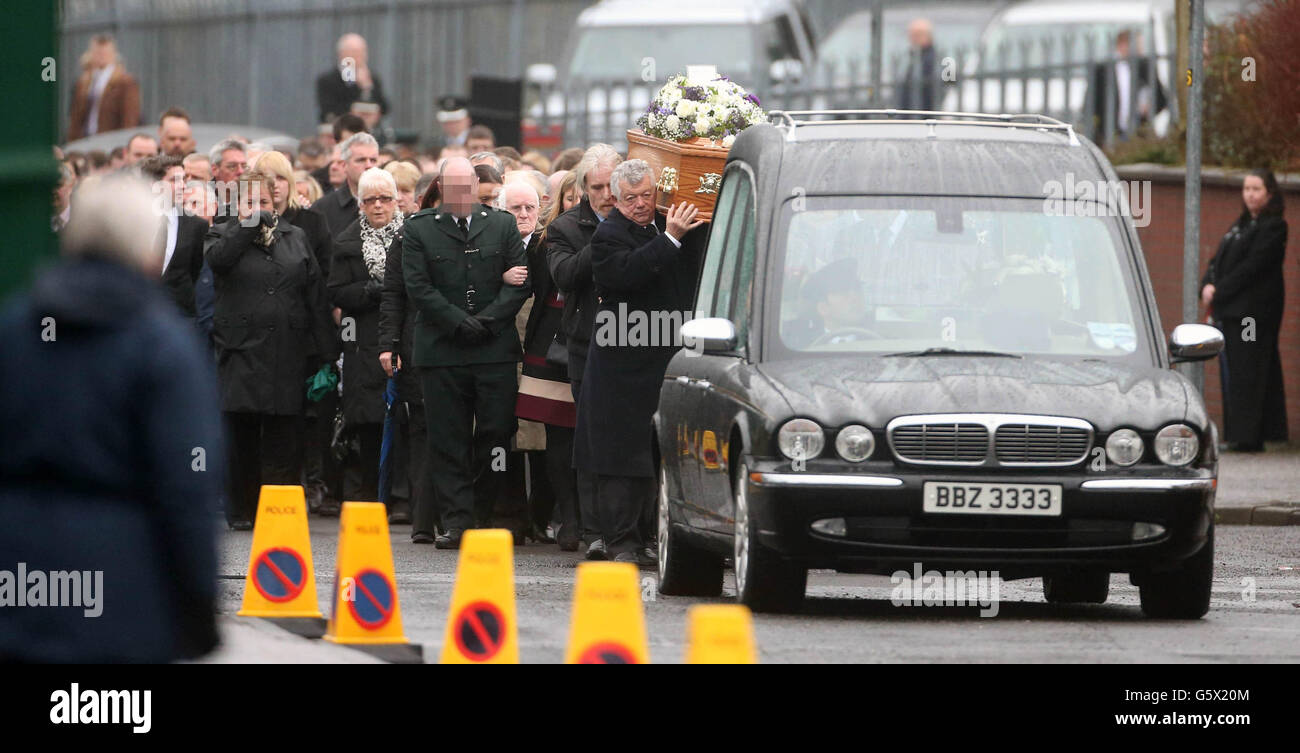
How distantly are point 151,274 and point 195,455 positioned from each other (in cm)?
45

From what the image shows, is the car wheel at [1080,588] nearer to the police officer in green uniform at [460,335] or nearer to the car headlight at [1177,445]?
the car headlight at [1177,445]

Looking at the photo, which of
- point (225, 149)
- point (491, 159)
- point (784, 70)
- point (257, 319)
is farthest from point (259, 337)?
point (784, 70)

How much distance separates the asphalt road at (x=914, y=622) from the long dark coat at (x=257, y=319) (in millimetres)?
2092

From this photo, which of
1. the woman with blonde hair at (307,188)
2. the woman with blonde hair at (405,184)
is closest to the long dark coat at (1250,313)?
the woman with blonde hair at (405,184)

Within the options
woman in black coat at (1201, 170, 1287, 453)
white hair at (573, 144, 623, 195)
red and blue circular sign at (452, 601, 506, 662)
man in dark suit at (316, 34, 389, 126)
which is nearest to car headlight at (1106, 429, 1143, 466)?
red and blue circular sign at (452, 601, 506, 662)

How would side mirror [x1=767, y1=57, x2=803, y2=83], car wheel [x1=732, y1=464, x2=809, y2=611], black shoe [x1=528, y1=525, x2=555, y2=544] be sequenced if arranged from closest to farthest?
car wheel [x1=732, y1=464, x2=809, y2=611] → black shoe [x1=528, y1=525, x2=555, y2=544] → side mirror [x1=767, y1=57, x2=803, y2=83]

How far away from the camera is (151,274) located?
19.8ft

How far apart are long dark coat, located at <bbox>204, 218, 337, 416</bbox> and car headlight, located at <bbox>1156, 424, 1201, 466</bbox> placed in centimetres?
A: 704

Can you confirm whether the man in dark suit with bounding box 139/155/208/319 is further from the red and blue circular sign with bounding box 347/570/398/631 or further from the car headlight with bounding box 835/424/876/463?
the car headlight with bounding box 835/424/876/463

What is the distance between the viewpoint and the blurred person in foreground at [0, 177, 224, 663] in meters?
5.76

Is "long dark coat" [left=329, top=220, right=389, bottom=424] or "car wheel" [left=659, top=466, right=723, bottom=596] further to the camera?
"long dark coat" [left=329, top=220, right=389, bottom=424]

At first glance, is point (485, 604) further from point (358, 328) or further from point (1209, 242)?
point (1209, 242)

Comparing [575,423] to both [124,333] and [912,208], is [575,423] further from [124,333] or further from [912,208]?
[124,333]
